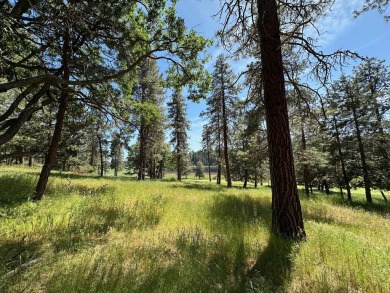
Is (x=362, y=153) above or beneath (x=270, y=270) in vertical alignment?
above

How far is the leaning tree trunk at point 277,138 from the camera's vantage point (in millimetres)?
4312

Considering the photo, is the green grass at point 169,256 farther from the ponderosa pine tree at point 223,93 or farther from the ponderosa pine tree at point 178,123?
the ponderosa pine tree at point 178,123

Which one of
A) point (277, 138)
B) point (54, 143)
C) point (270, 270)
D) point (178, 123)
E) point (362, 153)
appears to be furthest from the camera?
point (178, 123)

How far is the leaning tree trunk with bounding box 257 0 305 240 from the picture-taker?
4312 millimetres

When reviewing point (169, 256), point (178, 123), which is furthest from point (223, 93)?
point (169, 256)

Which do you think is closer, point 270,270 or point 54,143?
point 270,270

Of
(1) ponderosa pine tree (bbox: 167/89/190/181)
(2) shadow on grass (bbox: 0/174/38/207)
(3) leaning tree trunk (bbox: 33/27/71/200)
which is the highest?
(1) ponderosa pine tree (bbox: 167/89/190/181)

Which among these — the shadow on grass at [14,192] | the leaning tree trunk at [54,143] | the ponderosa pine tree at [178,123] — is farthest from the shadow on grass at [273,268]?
the ponderosa pine tree at [178,123]

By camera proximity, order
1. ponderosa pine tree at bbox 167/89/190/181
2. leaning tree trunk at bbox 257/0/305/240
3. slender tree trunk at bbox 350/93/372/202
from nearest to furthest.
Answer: leaning tree trunk at bbox 257/0/305/240
slender tree trunk at bbox 350/93/372/202
ponderosa pine tree at bbox 167/89/190/181

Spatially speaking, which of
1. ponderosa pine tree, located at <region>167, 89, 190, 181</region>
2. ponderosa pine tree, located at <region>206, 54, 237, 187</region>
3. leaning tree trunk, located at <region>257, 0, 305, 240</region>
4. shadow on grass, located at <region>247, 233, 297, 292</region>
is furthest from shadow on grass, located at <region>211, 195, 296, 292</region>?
ponderosa pine tree, located at <region>167, 89, 190, 181</region>

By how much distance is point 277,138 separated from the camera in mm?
4453

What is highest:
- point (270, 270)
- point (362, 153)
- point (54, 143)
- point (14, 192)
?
point (362, 153)

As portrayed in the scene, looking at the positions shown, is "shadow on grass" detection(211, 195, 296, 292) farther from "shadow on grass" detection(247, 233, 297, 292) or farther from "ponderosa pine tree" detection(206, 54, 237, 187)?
"ponderosa pine tree" detection(206, 54, 237, 187)

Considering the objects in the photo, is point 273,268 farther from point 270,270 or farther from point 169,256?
point 169,256
